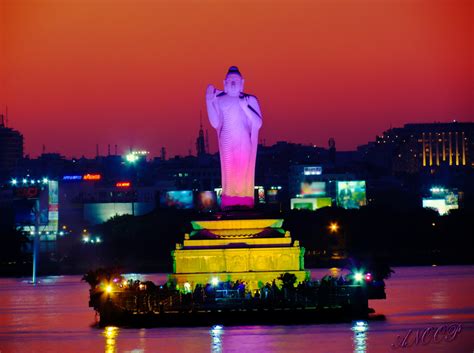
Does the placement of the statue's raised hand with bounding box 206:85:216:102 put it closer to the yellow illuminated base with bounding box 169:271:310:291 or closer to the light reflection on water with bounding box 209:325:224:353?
the yellow illuminated base with bounding box 169:271:310:291

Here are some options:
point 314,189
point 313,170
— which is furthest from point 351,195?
point 313,170

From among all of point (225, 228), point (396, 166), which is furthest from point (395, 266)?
point (396, 166)

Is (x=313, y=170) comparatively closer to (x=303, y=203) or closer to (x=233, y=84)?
(x=303, y=203)

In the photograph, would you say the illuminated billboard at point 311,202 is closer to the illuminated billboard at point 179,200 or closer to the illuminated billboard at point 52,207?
the illuminated billboard at point 179,200

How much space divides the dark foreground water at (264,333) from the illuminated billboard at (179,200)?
54.9m

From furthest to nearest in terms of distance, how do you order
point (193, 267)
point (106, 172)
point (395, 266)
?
1. point (106, 172)
2. point (395, 266)
3. point (193, 267)

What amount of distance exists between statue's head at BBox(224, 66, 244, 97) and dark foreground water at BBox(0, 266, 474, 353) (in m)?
7.24

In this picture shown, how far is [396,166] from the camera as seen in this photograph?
624 feet

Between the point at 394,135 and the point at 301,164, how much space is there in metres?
44.8

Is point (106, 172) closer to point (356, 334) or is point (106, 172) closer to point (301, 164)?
point (301, 164)

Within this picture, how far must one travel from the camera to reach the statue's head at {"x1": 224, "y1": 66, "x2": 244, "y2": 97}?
46.3 meters

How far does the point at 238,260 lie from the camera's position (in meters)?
45.2

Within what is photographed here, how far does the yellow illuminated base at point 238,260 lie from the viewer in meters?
45.2

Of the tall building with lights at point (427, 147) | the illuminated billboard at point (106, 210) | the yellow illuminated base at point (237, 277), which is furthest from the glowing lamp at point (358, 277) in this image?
the tall building with lights at point (427, 147)
